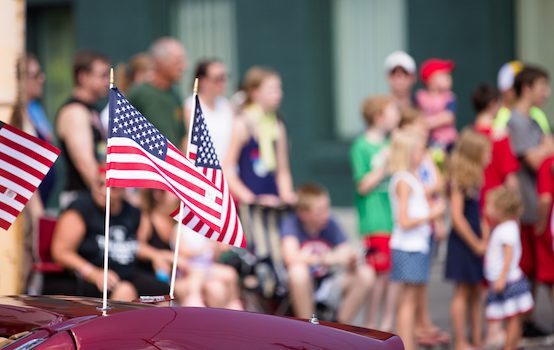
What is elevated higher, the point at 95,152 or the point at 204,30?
the point at 204,30

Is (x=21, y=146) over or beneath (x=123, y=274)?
over

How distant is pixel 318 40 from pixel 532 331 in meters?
7.71

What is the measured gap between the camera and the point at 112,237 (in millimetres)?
7742

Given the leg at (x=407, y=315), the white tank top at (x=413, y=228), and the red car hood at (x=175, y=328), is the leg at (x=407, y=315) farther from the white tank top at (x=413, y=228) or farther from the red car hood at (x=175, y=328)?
the red car hood at (x=175, y=328)

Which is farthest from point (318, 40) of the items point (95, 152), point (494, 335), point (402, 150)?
point (95, 152)

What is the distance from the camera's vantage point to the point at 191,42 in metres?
17.9

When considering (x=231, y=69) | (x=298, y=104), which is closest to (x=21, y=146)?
(x=298, y=104)

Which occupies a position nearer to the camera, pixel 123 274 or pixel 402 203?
pixel 123 274

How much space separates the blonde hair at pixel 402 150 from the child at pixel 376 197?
15.3 inches

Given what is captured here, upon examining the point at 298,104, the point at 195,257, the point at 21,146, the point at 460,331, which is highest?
the point at 298,104

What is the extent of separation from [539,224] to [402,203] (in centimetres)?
141

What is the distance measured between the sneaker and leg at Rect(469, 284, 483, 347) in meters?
0.43

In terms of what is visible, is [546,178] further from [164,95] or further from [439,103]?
[439,103]

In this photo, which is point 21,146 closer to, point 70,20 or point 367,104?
point 367,104
